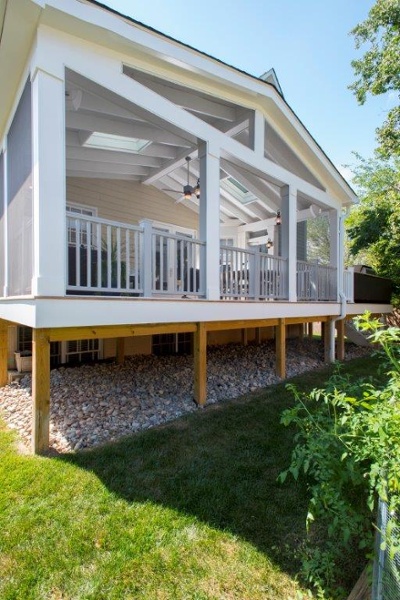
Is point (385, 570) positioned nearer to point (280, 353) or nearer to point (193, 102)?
point (280, 353)

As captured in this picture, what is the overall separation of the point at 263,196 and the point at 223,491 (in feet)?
26.4

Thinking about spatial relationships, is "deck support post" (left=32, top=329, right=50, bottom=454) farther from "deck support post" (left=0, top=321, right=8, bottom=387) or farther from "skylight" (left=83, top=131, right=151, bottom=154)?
"skylight" (left=83, top=131, right=151, bottom=154)

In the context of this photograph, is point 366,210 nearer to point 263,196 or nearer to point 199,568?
point 263,196

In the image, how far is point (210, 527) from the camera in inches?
102

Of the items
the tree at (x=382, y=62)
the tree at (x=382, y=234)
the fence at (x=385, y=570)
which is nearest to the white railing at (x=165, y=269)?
the fence at (x=385, y=570)

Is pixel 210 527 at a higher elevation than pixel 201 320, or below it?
below

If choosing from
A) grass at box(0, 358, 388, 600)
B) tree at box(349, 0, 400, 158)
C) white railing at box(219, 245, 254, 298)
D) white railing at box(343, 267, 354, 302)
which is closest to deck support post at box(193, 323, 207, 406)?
white railing at box(219, 245, 254, 298)

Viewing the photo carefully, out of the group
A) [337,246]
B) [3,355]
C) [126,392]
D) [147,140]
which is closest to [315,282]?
[337,246]

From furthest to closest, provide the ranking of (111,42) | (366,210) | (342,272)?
(366,210), (342,272), (111,42)

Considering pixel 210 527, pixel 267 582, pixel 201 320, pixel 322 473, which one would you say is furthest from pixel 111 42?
pixel 267 582

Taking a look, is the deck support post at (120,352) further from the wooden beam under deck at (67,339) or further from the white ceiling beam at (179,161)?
the white ceiling beam at (179,161)

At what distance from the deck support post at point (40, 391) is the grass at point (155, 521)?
0.18 m

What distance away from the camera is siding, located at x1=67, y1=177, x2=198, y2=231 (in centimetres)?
752

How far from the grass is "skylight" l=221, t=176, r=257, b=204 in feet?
24.2
